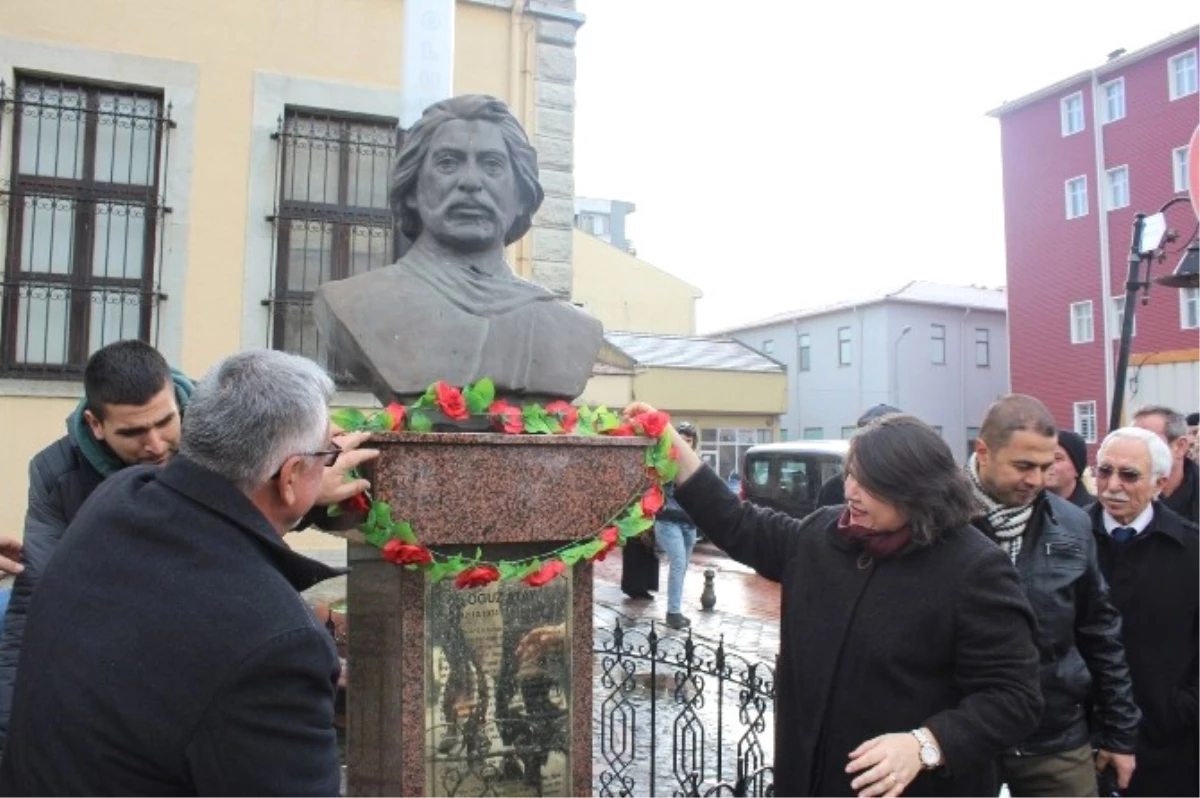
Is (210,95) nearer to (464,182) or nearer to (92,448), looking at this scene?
(464,182)

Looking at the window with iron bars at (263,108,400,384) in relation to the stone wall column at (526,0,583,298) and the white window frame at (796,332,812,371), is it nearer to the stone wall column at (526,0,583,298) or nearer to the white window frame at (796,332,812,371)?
the stone wall column at (526,0,583,298)

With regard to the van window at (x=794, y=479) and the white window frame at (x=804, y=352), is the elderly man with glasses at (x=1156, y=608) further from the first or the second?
the white window frame at (x=804, y=352)

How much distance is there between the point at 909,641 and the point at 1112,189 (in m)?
27.2

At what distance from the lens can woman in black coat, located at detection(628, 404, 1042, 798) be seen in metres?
2.14

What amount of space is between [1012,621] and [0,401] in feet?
25.4

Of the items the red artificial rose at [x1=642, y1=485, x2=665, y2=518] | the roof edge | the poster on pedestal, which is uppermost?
the roof edge

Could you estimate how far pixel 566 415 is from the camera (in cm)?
318

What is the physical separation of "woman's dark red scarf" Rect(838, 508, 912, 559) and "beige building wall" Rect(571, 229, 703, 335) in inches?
1216

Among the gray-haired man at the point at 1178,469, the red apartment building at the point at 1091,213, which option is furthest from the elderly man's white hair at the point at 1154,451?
the red apartment building at the point at 1091,213

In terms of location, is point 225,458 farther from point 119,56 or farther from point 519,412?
point 119,56

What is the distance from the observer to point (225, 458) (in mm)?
1539

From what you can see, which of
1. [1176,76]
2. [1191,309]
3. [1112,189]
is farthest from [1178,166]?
[1191,309]

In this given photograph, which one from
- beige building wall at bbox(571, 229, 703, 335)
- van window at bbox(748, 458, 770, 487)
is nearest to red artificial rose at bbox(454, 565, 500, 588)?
van window at bbox(748, 458, 770, 487)

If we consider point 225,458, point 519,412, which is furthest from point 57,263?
point 225,458
